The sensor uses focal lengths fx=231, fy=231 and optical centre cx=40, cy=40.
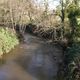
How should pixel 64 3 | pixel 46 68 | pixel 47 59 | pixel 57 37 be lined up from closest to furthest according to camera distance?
pixel 46 68, pixel 47 59, pixel 64 3, pixel 57 37

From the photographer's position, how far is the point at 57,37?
25922 millimetres

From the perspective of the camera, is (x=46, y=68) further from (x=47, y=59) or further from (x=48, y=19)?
(x=48, y=19)

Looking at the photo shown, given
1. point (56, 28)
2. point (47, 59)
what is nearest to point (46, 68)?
point (47, 59)

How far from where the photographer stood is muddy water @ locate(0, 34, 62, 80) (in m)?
15.8

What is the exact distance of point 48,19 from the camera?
86.3 feet

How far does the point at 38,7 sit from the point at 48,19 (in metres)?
5.30

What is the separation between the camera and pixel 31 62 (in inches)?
774

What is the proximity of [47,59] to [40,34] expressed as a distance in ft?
39.5

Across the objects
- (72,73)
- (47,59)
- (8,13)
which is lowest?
(47,59)

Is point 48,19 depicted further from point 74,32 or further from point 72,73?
point 72,73

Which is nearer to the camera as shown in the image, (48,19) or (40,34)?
(48,19)

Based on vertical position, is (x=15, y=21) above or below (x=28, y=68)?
above

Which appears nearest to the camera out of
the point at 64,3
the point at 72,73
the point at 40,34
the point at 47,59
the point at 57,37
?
the point at 72,73

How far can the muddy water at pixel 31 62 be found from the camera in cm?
1575
